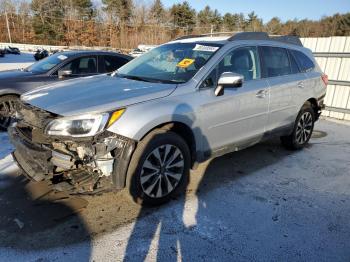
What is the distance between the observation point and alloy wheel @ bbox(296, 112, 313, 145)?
5.53 meters

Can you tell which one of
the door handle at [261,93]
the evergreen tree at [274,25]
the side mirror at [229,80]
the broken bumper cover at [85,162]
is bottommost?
the broken bumper cover at [85,162]

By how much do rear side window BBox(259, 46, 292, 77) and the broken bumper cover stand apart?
2535 millimetres

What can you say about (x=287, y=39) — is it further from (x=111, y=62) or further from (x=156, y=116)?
(x=111, y=62)

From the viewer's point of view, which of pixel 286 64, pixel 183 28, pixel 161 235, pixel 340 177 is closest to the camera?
pixel 161 235

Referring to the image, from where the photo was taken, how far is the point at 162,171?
11.4 ft

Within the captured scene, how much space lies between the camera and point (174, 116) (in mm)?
3387

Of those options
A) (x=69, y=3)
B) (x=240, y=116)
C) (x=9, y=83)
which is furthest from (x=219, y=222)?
(x=69, y=3)

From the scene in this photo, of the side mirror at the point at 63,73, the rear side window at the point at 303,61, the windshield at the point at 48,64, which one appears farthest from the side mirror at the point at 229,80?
the windshield at the point at 48,64

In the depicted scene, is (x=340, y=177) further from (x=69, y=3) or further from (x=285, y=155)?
(x=69, y=3)

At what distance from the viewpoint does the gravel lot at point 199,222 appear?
2.84 m

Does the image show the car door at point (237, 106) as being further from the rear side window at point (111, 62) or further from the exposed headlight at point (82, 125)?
the rear side window at point (111, 62)

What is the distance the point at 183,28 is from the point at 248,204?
82572 mm

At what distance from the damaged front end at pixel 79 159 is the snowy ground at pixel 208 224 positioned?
0.44 m

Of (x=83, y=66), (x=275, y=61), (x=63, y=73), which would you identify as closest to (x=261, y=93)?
(x=275, y=61)
